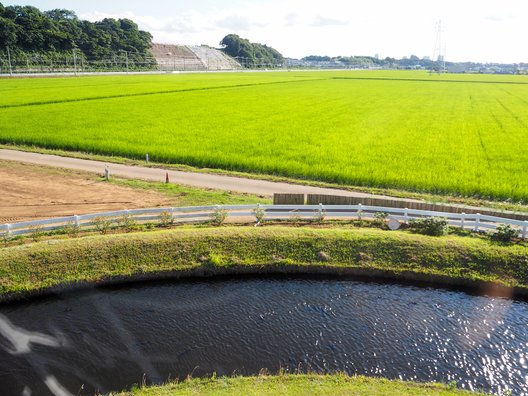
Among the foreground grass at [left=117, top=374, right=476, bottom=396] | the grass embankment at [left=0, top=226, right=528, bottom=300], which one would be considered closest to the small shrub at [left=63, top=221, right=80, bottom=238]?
the grass embankment at [left=0, top=226, right=528, bottom=300]

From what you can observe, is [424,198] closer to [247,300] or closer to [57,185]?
[247,300]

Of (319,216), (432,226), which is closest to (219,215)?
(319,216)

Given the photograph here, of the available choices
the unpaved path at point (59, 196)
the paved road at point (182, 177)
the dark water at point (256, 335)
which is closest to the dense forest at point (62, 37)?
the paved road at point (182, 177)

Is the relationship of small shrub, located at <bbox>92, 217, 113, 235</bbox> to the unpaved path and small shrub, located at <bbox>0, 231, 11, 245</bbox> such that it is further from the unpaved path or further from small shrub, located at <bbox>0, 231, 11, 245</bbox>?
small shrub, located at <bbox>0, 231, 11, 245</bbox>

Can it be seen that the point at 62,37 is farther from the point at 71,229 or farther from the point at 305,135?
the point at 71,229

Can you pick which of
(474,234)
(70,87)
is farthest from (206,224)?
(70,87)

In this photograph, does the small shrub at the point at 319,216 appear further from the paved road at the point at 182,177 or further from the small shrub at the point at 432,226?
the paved road at the point at 182,177
